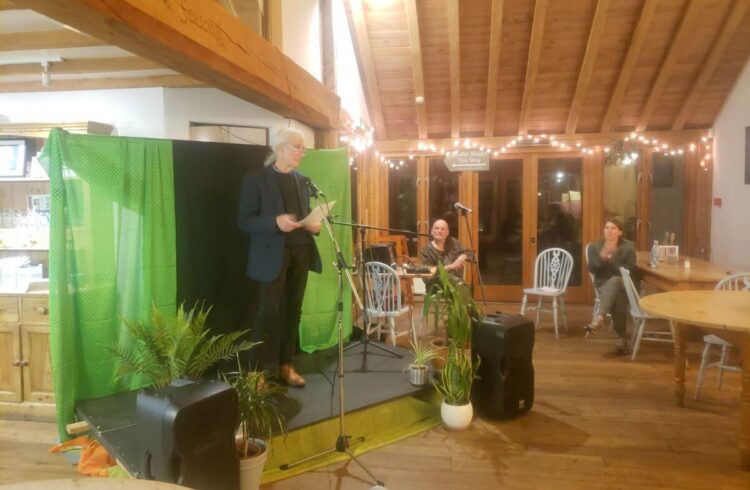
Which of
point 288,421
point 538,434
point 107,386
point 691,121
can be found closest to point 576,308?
point 691,121

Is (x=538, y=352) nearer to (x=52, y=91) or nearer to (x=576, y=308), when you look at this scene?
(x=576, y=308)

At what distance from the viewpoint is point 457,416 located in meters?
3.16

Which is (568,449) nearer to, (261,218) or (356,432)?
(356,432)

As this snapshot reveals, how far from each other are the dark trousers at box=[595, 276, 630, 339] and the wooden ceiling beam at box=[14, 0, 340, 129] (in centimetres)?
312

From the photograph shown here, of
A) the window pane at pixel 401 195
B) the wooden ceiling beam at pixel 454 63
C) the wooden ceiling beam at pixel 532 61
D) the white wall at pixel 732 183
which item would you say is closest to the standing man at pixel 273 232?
the wooden ceiling beam at pixel 454 63

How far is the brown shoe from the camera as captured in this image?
3301mm

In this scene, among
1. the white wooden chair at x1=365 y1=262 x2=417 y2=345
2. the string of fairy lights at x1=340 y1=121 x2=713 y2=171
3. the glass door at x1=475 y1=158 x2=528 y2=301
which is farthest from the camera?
the glass door at x1=475 y1=158 x2=528 y2=301

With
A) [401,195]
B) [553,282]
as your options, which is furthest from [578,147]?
[401,195]

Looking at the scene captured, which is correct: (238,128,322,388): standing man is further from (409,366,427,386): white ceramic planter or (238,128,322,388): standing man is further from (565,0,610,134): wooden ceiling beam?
(565,0,610,134): wooden ceiling beam

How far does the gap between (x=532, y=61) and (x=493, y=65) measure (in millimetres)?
407

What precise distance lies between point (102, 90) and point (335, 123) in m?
1.67

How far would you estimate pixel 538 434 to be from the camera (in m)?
3.12

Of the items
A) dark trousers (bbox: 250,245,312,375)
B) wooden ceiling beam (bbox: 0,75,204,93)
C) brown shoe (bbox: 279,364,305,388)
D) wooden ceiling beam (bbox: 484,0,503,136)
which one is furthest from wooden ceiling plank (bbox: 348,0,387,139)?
brown shoe (bbox: 279,364,305,388)

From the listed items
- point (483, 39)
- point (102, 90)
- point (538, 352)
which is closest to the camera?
point (102, 90)
